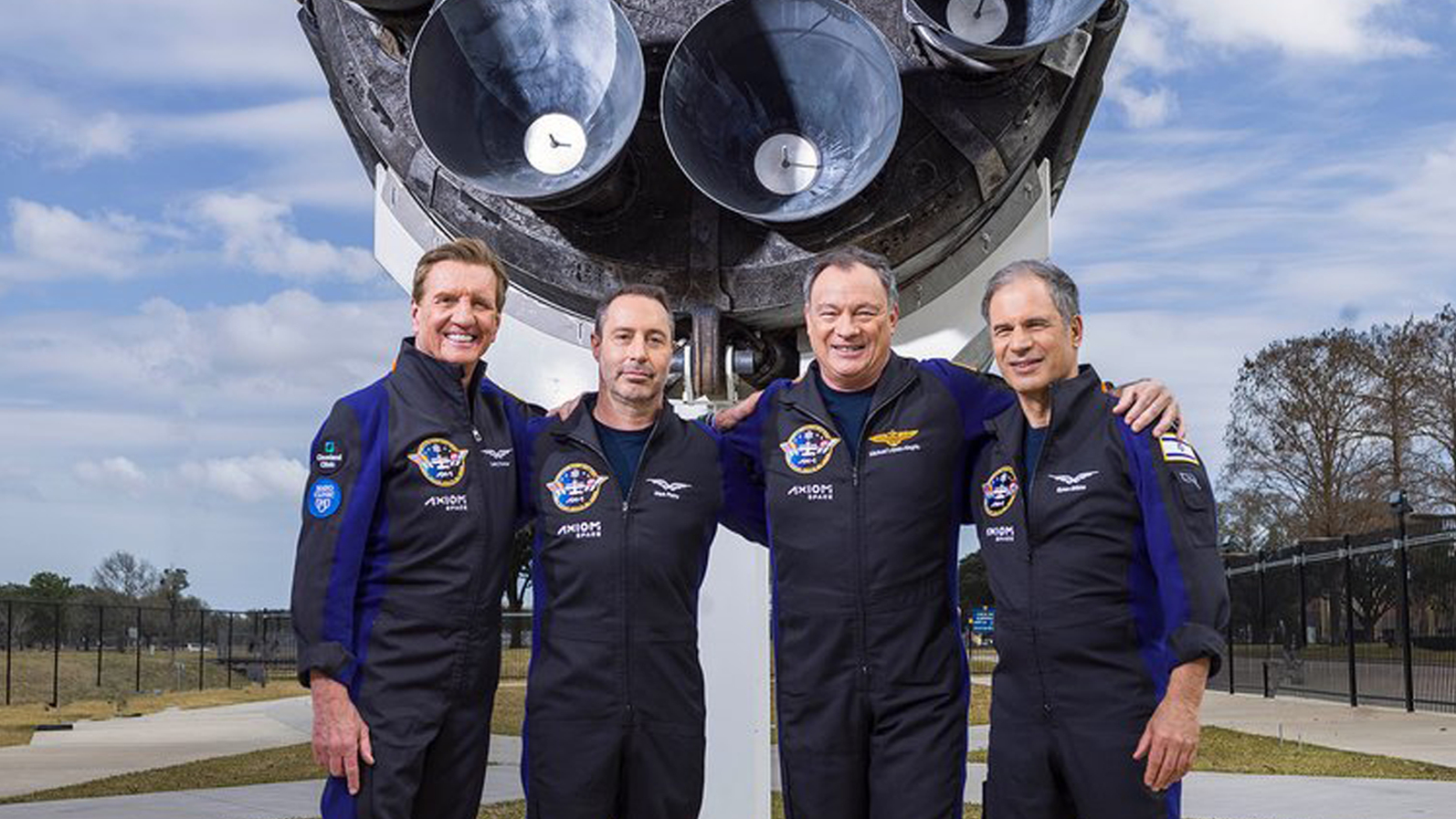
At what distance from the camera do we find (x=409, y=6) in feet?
13.8

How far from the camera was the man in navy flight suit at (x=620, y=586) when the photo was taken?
327 cm

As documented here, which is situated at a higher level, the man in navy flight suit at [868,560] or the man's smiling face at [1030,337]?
the man's smiling face at [1030,337]

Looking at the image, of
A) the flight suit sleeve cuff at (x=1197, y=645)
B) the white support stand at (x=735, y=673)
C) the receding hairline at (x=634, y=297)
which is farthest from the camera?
the white support stand at (x=735, y=673)

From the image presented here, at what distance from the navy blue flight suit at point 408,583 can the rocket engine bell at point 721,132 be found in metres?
0.99

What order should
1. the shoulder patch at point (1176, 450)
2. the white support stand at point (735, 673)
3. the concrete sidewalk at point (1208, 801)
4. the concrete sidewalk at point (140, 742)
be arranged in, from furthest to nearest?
the concrete sidewalk at point (140, 742), the concrete sidewalk at point (1208, 801), the white support stand at point (735, 673), the shoulder patch at point (1176, 450)

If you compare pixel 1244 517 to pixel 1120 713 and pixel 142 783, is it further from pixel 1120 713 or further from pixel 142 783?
pixel 1120 713

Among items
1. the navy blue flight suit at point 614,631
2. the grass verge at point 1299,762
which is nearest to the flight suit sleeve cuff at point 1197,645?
the navy blue flight suit at point 614,631

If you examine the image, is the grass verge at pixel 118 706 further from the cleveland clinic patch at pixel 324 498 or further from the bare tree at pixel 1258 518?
the bare tree at pixel 1258 518

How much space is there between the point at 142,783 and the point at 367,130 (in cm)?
604

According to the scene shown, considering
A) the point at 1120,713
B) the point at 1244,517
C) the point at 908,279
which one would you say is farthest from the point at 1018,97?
the point at 1244,517

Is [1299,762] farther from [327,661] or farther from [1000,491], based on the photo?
[327,661]

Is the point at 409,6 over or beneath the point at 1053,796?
over

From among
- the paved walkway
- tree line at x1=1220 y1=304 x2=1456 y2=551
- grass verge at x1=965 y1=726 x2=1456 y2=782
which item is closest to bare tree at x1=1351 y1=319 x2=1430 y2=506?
tree line at x1=1220 y1=304 x2=1456 y2=551

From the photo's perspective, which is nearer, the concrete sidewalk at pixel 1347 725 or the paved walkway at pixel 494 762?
the paved walkway at pixel 494 762
